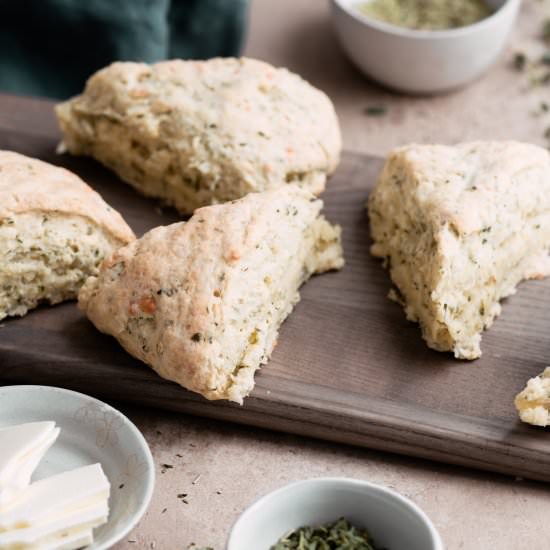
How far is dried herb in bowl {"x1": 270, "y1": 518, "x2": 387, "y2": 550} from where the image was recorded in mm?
3324

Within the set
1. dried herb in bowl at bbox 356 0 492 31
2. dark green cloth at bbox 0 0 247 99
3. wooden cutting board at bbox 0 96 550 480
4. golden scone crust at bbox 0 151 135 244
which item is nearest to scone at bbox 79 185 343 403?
wooden cutting board at bbox 0 96 550 480

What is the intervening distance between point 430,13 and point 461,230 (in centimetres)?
251

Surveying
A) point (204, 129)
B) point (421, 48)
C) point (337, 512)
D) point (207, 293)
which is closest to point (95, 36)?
point (204, 129)

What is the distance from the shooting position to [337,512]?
3391 mm

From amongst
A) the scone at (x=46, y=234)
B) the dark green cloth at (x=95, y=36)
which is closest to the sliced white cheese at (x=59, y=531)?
the scone at (x=46, y=234)

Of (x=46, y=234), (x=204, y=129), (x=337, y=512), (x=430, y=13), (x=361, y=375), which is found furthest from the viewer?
(x=430, y=13)

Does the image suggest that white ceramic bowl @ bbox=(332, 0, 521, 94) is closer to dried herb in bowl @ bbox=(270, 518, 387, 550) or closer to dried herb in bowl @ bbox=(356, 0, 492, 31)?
dried herb in bowl @ bbox=(356, 0, 492, 31)

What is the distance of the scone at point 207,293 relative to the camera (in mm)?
3768

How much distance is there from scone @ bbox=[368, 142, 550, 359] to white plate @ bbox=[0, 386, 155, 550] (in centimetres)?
132

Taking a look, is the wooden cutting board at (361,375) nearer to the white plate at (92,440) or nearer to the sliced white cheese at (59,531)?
the white plate at (92,440)

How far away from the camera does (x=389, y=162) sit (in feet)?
15.3

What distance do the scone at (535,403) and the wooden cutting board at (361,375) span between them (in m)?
0.09

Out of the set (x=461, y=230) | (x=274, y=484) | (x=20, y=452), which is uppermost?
(x=461, y=230)

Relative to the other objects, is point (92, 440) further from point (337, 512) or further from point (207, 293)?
point (337, 512)
